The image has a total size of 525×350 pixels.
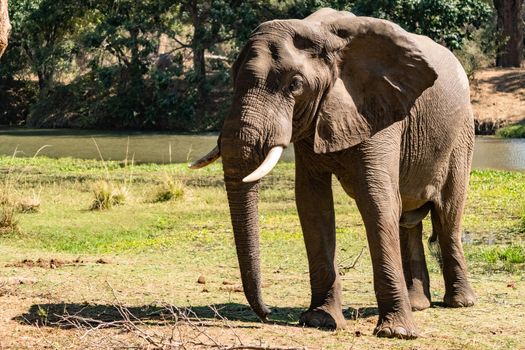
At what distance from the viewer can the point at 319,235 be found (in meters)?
8.12

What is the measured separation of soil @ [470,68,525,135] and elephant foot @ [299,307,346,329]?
2914cm

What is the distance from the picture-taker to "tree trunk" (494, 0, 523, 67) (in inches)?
1677

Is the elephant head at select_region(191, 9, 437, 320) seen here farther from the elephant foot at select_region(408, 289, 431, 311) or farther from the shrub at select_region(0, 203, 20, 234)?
the shrub at select_region(0, 203, 20, 234)

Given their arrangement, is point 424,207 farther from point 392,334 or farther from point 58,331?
point 58,331

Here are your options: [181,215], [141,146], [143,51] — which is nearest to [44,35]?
[143,51]

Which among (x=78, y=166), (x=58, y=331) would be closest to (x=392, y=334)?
(x=58, y=331)

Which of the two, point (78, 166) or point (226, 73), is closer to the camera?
point (78, 166)

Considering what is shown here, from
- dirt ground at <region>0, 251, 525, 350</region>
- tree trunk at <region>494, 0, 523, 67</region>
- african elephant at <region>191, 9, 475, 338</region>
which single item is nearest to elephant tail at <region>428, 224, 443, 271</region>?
dirt ground at <region>0, 251, 525, 350</region>

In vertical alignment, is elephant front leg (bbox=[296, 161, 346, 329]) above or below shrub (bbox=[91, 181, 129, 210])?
above

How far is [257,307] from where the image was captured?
23.6 feet

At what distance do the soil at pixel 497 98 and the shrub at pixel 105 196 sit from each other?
22.3 metres

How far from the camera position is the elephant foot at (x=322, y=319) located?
7941 millimetres

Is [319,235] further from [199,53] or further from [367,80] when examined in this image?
[199,53]

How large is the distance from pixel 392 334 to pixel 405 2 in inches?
1173
